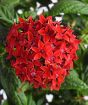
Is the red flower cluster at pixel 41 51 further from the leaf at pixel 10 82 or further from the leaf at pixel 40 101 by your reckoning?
the leaf at pixel 40 101

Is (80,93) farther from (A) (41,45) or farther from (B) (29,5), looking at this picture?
(A) (41,45)

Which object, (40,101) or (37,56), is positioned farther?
(40,101)

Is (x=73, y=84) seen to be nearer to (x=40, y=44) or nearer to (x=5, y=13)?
(x=40, y=44)

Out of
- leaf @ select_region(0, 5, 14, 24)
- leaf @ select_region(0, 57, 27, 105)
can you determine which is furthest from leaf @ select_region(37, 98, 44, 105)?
leaf @ select_region(0, 5, 14, 24)

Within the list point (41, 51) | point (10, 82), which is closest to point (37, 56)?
point (41, 51)

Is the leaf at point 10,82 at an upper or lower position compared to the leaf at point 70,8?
lower

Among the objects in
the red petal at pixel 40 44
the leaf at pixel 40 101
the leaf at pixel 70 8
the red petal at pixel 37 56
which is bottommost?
the leaf at pixel 40 101

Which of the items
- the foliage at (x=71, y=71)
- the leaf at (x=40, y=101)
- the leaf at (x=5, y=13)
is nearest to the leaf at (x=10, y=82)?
the foliage at (x=71, y=71)

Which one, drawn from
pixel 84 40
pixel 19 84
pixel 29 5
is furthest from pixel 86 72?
pixel 29 5
